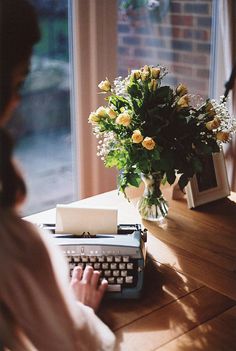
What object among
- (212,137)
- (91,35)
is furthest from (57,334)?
(91,35)

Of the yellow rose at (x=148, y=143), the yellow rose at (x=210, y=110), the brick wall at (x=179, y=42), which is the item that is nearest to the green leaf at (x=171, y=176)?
the yellow rose at (x=148, y=143)

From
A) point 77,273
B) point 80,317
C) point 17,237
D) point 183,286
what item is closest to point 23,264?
point 17,237

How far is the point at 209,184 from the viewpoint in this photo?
215 centimetres

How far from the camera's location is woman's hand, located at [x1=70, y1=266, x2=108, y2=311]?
1.36 m

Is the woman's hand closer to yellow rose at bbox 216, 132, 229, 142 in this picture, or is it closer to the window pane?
yellow rose at bbox 216, 132, 229, 142

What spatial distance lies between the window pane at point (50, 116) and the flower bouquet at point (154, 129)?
0.61 meters

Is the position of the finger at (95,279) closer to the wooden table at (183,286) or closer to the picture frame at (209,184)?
the wooden table at (183,286)

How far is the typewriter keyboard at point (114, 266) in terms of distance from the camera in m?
1.48

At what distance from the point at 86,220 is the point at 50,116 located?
1132 mm

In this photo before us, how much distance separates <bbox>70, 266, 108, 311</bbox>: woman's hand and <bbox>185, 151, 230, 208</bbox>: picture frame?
721mm

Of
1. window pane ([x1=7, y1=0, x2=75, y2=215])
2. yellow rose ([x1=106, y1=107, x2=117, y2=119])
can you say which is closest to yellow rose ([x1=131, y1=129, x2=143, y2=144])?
yellow rose ([x1=106, y1=107, x2=117, y2=119])

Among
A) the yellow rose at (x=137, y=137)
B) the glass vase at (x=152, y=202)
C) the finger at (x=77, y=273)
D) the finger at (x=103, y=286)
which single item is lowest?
the finger at (x=103, y=286)

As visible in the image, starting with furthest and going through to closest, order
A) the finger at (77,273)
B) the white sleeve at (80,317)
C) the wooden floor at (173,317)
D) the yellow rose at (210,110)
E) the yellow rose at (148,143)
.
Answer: the yellow rose at (210,110) < the yellow rose at (148,143) < the finger at (77,273) < the wooden floor at (173,317) < the white sleeve at (80,317)

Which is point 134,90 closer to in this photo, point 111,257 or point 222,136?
point 222,136
